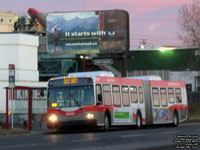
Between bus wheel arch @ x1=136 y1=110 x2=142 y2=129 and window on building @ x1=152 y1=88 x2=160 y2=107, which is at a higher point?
window on building @ x1=152 y1=88 x2=160 y2=107

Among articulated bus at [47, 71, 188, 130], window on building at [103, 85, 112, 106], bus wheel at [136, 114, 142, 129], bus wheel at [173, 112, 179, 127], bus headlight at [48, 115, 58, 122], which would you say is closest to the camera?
articulated bus at [47, 71, 188, 130]

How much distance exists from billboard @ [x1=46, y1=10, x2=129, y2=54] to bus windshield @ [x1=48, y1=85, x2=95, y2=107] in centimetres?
3535

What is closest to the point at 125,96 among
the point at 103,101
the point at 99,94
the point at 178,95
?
the point at 103,101

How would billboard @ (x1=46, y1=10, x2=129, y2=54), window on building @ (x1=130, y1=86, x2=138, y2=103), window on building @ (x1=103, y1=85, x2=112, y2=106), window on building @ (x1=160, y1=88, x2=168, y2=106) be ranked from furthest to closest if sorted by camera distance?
billboard @ (x1=46, y1=10, x2=129, y2=54) → window on building @ (x1=160, y1=88, x2=168, y2=106) → window on building @ (x1=130, y1=86, x2=138, y2=103) → window on building @ (x1=103, y1=85, x2=112, y2=106)

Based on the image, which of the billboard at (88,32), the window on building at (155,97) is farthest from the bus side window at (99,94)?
the billboard at (88,32)

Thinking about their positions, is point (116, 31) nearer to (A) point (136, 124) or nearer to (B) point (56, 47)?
(B) point (56, 47)

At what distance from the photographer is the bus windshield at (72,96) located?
29.9 m

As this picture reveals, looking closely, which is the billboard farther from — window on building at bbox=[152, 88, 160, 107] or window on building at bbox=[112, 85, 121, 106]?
window on building at bbox=[112, 85, 121, 106]

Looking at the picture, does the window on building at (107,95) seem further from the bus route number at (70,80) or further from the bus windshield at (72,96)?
the bus route number at (70,80)

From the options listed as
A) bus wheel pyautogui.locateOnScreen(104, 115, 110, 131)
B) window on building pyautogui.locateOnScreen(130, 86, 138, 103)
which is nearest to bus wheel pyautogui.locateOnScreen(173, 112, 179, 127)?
window on building pyautogui.locateOnScreen(130, 86, 138, 103)

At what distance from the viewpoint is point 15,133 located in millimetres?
29672

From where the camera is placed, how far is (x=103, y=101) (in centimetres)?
3091

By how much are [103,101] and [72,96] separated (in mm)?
→ 1779

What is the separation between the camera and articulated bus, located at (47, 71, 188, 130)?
29.8 meters
